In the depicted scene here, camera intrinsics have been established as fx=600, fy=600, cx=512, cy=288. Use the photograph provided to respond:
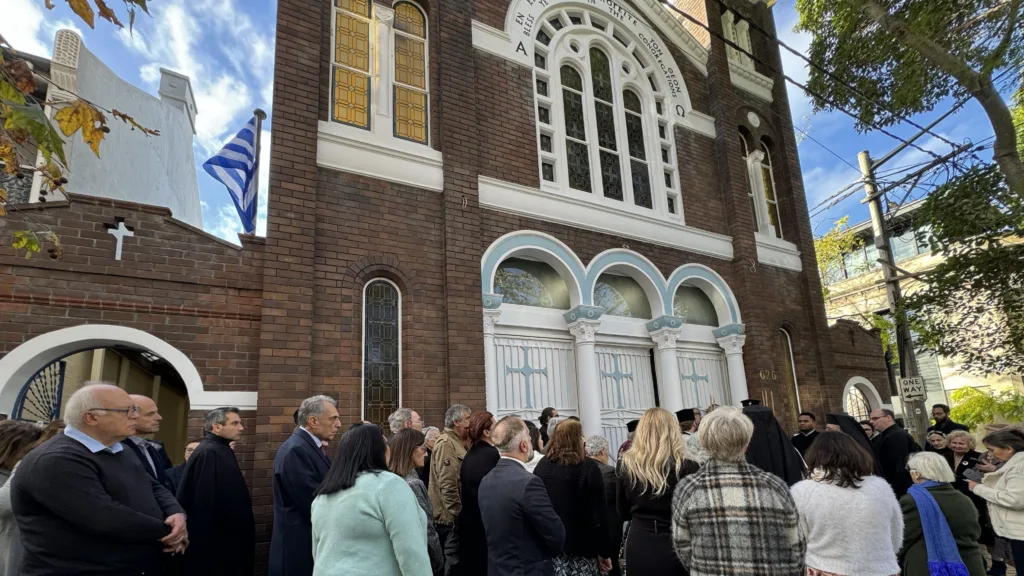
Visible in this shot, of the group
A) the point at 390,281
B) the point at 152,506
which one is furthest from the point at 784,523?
the point at 390,281

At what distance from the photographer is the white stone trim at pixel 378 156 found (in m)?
7.65

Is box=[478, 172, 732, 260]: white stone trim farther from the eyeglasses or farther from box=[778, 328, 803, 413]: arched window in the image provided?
the eyeglasses

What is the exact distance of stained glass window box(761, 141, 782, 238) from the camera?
13.2 metres

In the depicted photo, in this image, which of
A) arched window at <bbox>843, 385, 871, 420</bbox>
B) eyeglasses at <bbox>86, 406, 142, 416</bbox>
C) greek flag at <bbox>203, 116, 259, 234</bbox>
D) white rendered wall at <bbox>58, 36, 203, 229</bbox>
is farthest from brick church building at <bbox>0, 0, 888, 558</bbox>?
white rendered wall at <bbox>58, 36, 203, 229</bbox>

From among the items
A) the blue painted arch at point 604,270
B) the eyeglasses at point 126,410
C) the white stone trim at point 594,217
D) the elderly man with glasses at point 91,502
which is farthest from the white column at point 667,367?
the eyeglasses at point 126,410

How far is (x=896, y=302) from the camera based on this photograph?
42.0 ft

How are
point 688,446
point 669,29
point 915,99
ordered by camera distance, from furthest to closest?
point 669,29, point 915,99, point 688,446

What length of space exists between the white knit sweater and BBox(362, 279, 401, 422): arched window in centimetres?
499

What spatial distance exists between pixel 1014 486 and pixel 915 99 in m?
7.89

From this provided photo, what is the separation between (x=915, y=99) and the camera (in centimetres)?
1030

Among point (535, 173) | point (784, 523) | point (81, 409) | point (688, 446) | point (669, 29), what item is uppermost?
point (669, 29)

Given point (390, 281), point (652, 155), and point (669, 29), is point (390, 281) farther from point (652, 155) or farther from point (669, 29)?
point (669, 29)

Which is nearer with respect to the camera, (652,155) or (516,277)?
(516,277)

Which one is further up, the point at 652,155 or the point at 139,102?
the point at 139,102
